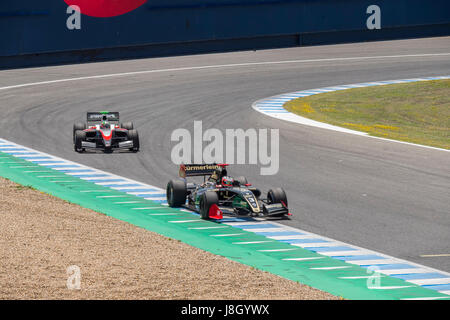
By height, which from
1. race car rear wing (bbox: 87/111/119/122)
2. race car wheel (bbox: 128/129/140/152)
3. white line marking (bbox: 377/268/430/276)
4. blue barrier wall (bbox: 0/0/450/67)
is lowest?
white line marking (bbox: 377/268/430/276)

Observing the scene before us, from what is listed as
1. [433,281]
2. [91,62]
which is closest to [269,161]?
[433,281]

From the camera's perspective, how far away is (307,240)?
1622 centimetres

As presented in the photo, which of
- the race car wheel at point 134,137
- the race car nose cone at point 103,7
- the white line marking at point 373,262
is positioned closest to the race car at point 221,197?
the white line marking at point 373,262

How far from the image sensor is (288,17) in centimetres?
5038

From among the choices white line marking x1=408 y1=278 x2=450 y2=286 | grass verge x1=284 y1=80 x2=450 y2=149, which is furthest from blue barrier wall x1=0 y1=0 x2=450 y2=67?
white line marking x1=408 y1=278 x2=450 y2=286

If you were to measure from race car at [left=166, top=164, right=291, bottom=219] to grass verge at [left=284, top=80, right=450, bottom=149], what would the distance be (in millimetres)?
10220

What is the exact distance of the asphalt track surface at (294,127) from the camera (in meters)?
17.6

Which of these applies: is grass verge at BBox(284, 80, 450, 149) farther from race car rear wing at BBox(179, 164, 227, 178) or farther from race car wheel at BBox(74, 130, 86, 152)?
race car wheel at BBox(74, 130, 86, 152)

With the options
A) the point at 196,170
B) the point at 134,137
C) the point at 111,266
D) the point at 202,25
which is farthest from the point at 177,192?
the point at 202,25

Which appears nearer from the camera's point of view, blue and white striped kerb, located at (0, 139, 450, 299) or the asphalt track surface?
blue and white striped kerb, located at (0, 139, 450, 299)

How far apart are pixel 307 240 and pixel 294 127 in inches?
548

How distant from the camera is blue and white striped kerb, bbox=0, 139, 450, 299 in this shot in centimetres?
1375
